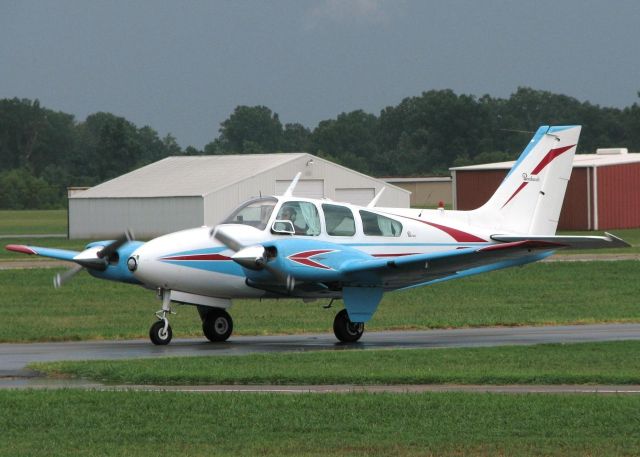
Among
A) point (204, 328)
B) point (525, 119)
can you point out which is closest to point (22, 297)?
point (204, 328)

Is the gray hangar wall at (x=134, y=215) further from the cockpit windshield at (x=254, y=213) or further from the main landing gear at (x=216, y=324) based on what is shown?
the cockpit windshield at (x=254, y=213)

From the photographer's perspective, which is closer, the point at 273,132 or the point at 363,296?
the point at 363,296

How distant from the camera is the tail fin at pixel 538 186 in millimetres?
24078

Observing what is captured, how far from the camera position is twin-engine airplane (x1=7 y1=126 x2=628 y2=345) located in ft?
66.3

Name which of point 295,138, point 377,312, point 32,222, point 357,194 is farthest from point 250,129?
point 377,312

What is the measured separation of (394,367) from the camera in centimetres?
1644

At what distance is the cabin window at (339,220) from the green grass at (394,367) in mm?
3027

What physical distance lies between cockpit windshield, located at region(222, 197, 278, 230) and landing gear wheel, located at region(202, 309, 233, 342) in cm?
176

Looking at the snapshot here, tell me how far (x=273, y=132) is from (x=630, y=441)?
183171 mm

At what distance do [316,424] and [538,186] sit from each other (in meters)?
13.2

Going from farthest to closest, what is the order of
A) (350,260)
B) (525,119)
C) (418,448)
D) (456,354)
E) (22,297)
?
(525,119) → (22,297) → (350,260) → (456,354) → (418,448)

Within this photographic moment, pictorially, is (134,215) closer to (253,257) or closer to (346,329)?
(346,329)

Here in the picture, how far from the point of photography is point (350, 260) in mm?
20688

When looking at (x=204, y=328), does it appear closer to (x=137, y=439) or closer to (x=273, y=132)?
(x=137, y=439)
